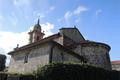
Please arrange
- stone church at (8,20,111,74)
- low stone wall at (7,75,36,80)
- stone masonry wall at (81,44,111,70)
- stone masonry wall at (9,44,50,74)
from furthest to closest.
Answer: stone masonry wall at (81,44,111,70), stone church at (8,20,111,74), stone masonry wall at (9,44,50,74), low stone wall at (7,75,36,80)

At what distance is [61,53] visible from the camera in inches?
814

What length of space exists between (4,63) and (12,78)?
26.2 m

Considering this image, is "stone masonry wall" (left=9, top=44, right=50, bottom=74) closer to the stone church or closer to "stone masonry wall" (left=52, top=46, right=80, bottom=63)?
the stone church

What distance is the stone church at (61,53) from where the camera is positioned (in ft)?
63.2

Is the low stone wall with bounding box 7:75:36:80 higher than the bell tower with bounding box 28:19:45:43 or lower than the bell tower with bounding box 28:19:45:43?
lower

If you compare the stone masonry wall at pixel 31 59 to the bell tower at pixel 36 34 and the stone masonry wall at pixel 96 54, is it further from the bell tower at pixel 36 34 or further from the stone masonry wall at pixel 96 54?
the bell tower at pixel 36 34

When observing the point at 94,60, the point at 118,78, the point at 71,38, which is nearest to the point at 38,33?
the point at 71,38

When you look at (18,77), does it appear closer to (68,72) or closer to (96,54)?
(68,72)

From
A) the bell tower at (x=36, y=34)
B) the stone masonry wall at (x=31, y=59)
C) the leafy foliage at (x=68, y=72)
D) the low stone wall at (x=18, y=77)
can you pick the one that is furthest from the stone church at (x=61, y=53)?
the bell tower at (x=36, y=34)

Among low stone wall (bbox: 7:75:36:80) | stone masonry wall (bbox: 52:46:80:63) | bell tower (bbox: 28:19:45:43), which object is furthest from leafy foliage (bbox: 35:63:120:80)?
bell tower (bbox: 28:19:45:43)

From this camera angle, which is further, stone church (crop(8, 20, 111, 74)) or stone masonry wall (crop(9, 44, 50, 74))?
stone church (crop(8, 20, 111, 74))

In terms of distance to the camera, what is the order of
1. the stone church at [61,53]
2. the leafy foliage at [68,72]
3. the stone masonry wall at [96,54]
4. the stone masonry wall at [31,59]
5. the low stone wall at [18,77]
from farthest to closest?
1. the stone masonry wall at [96,54]
2. the stone church at [61,53]
3. the stone masonry wall at [31,59]
4. the leafy foliage at [68,72]
5. the low stone wall at [18,77]

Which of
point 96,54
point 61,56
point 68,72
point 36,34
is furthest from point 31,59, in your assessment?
point 36,34

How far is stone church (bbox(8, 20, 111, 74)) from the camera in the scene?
1927 centimetres
